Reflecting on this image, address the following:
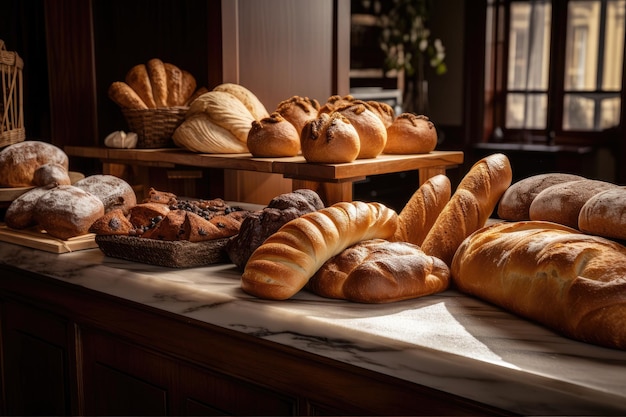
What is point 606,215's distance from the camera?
124 centimetres

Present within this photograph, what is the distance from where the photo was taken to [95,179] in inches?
79.0

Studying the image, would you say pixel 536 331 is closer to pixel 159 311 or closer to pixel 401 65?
pixel 159 311

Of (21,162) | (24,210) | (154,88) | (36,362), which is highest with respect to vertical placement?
(154,88)

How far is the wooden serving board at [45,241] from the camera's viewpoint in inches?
69.8

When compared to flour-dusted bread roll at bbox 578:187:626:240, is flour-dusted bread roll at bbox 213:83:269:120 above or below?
above

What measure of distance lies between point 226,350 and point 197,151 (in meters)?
0.95

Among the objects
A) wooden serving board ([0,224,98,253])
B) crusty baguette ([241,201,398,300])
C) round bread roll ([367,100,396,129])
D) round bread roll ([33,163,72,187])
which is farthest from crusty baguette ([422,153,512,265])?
round bread roll ([33,163,72,187])

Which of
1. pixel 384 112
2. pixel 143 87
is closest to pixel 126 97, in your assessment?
pixel 143 87

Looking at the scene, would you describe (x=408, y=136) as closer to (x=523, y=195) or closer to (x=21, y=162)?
→ (x=523, y=195)

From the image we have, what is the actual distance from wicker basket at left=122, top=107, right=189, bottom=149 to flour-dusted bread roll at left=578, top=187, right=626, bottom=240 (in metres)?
1.45

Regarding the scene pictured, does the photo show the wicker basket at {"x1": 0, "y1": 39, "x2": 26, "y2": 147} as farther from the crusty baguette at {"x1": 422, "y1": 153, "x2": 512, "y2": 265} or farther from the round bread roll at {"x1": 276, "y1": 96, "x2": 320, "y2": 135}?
the crusty baguette at {"x1": 422, "y1": 153, "x2": 512, "y2": 265}

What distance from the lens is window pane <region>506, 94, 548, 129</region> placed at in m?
6.01

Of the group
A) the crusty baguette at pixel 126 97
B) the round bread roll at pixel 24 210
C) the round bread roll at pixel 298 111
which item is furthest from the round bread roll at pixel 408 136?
the round bread roll at pixel 24 210

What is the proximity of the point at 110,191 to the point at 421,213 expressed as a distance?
2.98 feet
